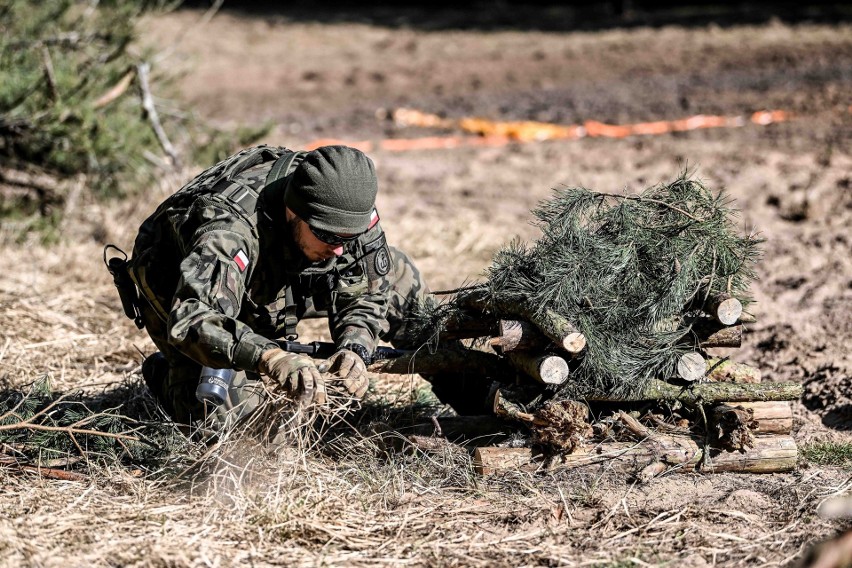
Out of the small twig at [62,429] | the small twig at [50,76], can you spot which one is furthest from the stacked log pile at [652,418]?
the small twig at [50,76]

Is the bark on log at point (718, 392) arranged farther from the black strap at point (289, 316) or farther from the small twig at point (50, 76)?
the small twig at point (50, 76)

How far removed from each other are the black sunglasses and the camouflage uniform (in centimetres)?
26

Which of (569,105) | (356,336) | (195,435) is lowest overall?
(569,105)

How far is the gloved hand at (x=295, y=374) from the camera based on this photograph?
148 inches

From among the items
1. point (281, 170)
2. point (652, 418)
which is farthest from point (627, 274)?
point (281, 170)

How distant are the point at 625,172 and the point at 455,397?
5408 millimetres

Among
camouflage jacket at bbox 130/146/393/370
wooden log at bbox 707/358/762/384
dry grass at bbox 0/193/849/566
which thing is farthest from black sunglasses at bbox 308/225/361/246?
wooden log at bbox 707/358/762/384

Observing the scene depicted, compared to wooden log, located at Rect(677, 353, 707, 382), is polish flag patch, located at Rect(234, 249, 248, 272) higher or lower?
higher

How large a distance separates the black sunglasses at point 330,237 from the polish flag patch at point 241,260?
0.29 meters

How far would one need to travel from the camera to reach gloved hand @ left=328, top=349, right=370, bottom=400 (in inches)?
155

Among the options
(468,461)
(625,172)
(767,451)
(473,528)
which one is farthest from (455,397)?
(625,172)

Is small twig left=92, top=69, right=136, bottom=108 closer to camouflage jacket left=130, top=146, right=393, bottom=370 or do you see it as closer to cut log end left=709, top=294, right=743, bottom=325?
camouflage jacket left=130, top=146, right=393, bottom=370

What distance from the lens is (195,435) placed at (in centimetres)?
444

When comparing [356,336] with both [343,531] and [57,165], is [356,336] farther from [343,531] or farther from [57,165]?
[57,165]
